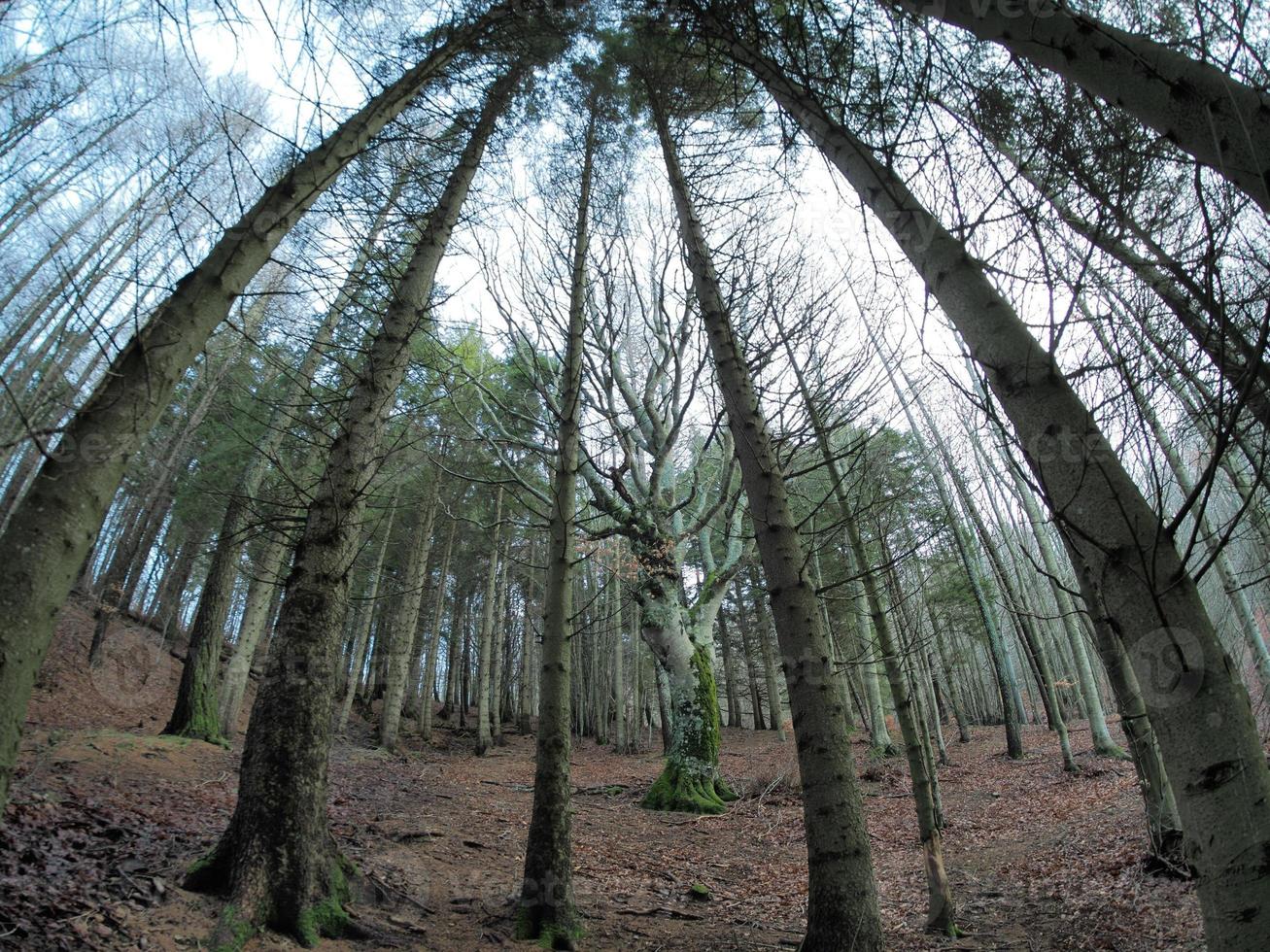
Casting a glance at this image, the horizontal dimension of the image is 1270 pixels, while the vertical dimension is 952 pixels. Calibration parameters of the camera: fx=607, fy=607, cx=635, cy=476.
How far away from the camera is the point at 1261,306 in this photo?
4.03m

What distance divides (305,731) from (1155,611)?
389 cm

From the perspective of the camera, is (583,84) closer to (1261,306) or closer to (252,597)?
(1261,306)

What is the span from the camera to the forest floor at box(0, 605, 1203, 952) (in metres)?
3.19

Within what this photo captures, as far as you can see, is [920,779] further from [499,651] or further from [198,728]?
[499,651]

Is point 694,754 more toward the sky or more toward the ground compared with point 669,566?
more toward the ground

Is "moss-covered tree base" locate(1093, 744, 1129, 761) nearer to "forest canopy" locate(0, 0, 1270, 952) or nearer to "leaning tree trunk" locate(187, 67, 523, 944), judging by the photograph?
"forest canopy" locate(0, 0, 1270, 952)

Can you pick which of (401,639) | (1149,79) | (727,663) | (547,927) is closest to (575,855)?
(547,927)

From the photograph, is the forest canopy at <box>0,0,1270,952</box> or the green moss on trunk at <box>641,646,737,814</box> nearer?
the forest canopy at <box>0,0,1270,952</box>

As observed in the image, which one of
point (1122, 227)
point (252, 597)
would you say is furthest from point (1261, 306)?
point (252, 597)

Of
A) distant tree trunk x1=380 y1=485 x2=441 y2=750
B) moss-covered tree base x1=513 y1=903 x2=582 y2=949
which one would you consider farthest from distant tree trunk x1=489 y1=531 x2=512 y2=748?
moss-covered tree base x1=513 y1=903 x2=582 y2=949

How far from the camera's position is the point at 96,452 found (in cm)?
209

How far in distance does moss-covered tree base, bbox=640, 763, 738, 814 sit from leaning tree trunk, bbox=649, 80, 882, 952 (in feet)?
21.7

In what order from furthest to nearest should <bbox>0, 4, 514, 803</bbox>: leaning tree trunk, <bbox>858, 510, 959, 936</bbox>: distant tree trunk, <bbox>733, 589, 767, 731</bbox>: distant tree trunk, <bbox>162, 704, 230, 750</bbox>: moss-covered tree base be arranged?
<bbox>733, 589, 767, 731</bbox>: distant tree trunk, <bbox>162, 704, 230, 750</bbox>: moss-covered tree base, <bbox>858, 510, 959, 936</bbox>: distant tree trunk, <bbox>0, 4, 514, 803</bbox>: leaning tree trunk

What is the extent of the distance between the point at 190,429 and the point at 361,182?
1307 centimetres
